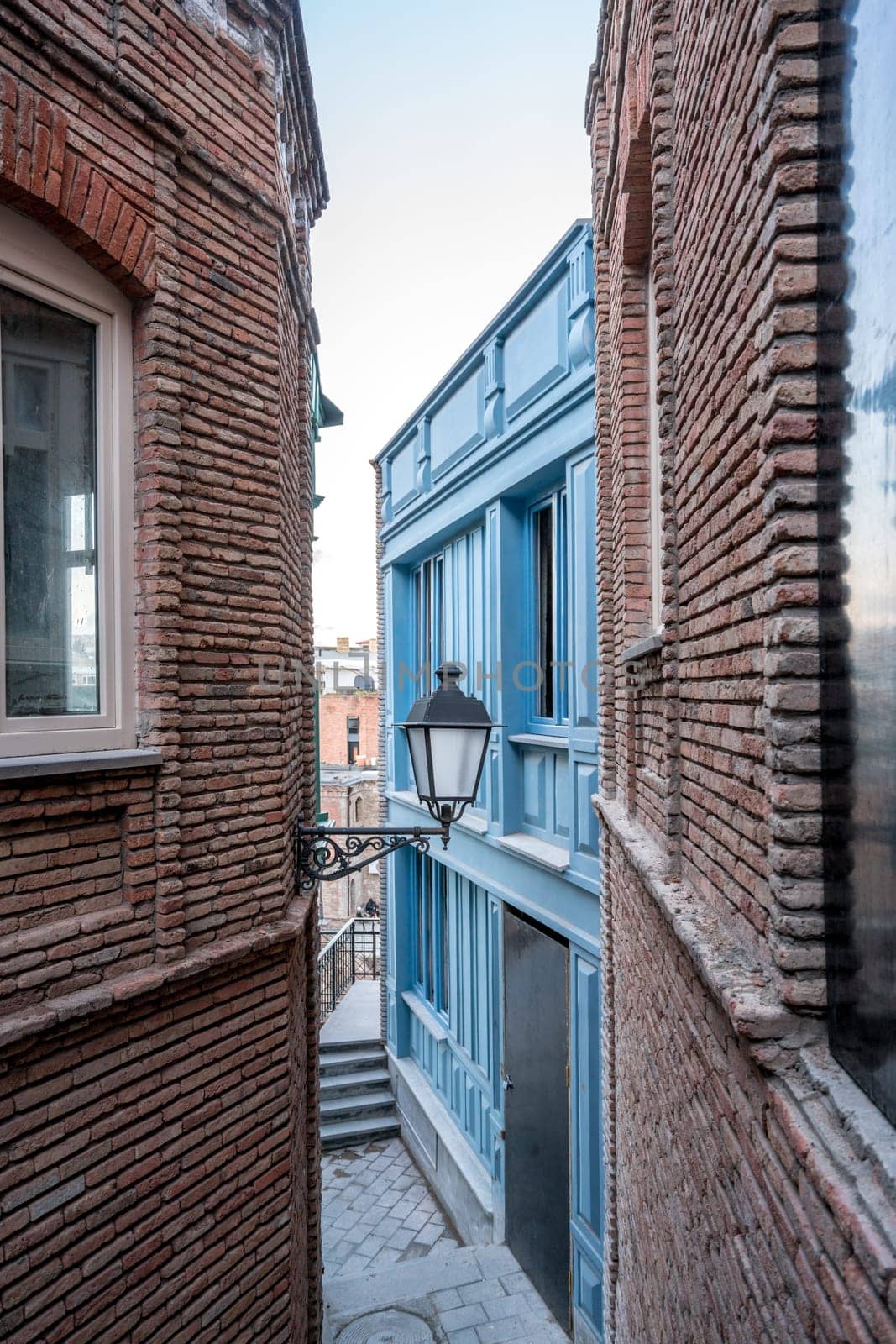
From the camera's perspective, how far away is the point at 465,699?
4441 mm

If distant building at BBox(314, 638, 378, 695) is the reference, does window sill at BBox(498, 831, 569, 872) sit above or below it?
below

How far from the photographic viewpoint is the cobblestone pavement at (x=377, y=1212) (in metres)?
7.43

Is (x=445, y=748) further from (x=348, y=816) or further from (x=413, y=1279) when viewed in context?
(x=348, y=816)

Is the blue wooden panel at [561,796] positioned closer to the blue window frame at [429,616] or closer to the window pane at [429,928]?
the blue window frame at [429,616]

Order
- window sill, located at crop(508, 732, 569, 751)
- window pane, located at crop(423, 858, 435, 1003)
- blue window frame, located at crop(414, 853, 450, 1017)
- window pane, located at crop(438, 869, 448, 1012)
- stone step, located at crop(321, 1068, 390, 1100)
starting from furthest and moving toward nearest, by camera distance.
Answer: stone step, located at crop(321, 1068, 390, 1100), window pane, located at crop(423, 858, 435, 1003), blue window frame, located at crop(414, 853, 450, 1017), window pane, located at crop(438, 869, 448, 1012), window sill, located at crop(508, 732, 569, 751)

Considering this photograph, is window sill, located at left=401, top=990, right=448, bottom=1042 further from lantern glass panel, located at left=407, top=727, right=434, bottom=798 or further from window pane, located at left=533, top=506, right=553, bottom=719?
lantern glass panel, located at left=407, top=727, right=434, bottom=798

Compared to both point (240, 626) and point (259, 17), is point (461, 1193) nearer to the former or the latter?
point (240, 626)

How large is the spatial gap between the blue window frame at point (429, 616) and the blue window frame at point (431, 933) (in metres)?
2.24

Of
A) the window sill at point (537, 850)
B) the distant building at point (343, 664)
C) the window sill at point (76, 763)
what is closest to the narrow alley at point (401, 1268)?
the window sill at point (537, 850)

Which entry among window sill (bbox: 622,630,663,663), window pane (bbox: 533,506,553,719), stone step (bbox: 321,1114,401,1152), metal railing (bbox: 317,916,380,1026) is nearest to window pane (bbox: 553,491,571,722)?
window pane (bbox: 533,506,553,719)

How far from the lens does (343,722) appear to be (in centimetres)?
3591

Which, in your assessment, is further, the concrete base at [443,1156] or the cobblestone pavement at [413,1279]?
the concrete base at [443,1156]

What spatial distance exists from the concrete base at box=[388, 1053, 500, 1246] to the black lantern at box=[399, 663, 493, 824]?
197 inches

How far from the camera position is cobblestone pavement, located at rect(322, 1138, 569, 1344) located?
6035mm
